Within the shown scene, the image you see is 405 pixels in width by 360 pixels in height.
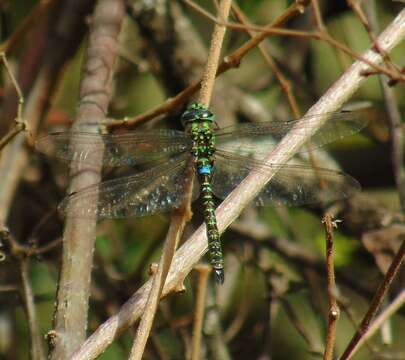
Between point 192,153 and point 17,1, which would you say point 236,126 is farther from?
point 17,1

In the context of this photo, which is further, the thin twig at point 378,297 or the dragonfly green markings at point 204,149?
the dragonfly green markings at point 204,149

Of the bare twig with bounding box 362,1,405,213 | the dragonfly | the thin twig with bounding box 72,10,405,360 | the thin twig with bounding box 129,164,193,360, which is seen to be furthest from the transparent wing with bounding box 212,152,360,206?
the thin twig with bounding box 129,164,193,360

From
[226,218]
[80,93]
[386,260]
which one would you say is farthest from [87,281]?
[386,260]

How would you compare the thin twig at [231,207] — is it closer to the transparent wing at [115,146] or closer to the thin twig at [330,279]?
the thin twig at [330,279]

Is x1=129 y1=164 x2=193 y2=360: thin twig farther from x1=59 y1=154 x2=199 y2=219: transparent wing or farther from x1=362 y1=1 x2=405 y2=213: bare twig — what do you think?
x1=362 y1=1 x2=405 y2=213: bare twig

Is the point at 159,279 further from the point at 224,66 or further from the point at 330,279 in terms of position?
the point at 224,66

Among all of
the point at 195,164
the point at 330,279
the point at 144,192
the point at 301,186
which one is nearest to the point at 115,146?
the point at 144,192

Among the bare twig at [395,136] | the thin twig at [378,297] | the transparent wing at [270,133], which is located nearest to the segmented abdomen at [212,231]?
the transparent wing at [270,133]
